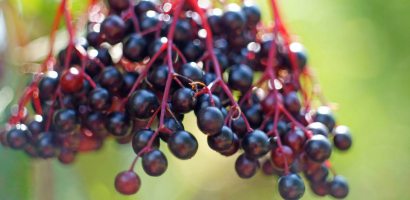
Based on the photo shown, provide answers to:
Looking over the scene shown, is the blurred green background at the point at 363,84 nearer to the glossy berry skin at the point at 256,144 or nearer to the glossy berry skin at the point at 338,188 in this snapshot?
the glossy berry skin at the point at 338,188

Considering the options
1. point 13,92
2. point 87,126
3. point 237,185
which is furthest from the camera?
point 237,185

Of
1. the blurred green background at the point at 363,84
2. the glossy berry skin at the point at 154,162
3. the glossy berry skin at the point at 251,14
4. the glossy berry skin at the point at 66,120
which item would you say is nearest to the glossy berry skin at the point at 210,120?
the glossy berry skin at the point at 154,162

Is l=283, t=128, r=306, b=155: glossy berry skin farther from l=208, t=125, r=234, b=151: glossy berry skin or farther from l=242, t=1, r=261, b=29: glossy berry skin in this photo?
l=242, t=1, r=261, b=29: glossy berry skin

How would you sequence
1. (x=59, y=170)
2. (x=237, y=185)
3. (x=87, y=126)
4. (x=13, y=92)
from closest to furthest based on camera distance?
(x=87, y=126), (x=13, y=92), (x=59, y=170), (x=237, y=185)

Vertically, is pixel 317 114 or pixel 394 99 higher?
pixel 317 114

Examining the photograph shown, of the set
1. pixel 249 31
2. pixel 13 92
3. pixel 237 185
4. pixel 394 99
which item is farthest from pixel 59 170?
pixel 394 99

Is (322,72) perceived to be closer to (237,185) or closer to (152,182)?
(237,185)

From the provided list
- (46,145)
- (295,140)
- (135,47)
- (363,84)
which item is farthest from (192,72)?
(363,84)
